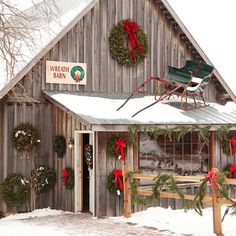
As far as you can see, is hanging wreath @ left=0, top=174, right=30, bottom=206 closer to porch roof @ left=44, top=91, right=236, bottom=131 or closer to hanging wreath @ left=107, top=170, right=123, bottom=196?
porch roof @ left=44, top=91, right=236, bottom=131

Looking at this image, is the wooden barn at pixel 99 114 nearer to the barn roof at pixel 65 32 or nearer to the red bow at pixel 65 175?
the barn roof at pixel 65 32

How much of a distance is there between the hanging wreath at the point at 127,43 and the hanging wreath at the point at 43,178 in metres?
4.35

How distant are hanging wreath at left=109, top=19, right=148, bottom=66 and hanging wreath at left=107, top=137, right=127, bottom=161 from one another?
373 cm

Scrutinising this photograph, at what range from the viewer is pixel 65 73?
1675 cm

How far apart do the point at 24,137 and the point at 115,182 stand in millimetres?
3074

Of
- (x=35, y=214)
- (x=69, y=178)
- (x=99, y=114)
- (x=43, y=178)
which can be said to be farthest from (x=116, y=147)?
(x=35, y=214)

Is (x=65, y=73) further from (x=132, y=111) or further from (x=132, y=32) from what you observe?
(x=132, y=32)

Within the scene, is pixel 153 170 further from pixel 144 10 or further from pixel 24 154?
pixel 144 10

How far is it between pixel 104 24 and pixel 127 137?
4.25 meters

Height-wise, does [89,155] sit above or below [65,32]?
below

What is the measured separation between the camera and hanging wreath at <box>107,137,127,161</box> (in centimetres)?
1491

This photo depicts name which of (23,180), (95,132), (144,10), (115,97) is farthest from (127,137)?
(144,10)

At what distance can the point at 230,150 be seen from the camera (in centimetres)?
1773

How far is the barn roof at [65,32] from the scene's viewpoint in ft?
49.9
